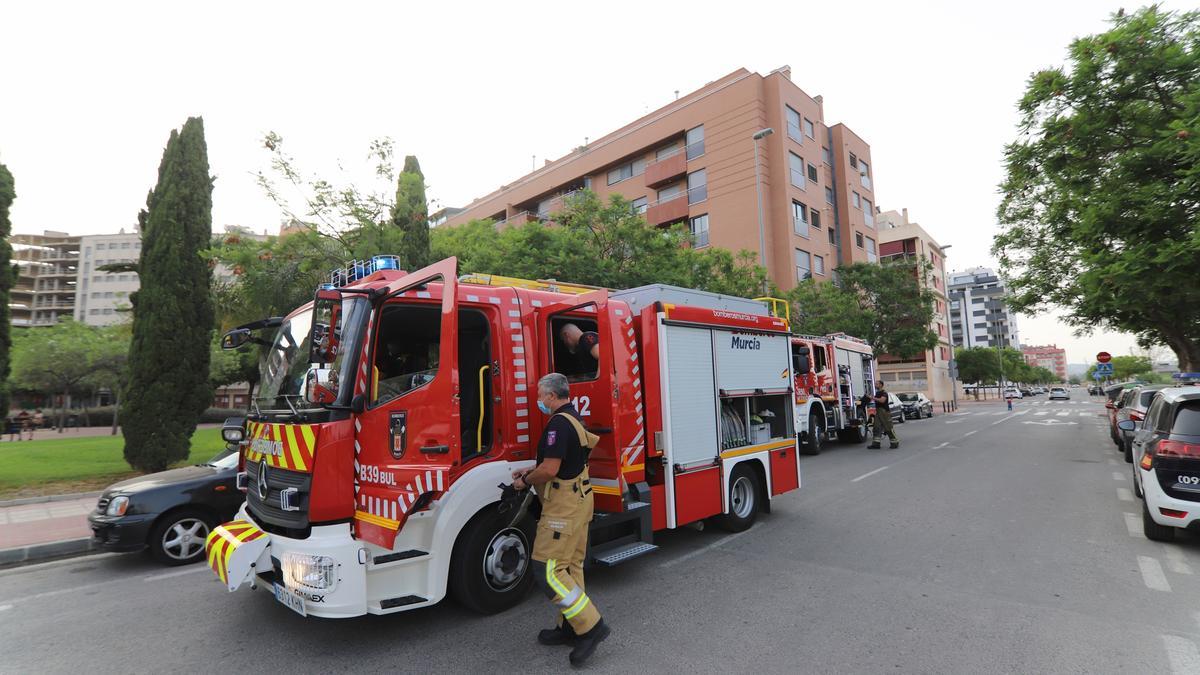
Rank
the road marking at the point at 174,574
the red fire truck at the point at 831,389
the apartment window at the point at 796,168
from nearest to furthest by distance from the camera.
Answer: the road marking at the point at 174,574 < the red fire truck at the point at 831,389 < the apartment window at the point at 796,168

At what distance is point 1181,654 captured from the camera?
354cm

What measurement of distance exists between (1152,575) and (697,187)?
29.3 m

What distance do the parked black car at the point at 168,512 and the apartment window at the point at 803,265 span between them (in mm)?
29298

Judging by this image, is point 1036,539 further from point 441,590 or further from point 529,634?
point 441,590

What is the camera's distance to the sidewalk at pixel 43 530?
6.95 m

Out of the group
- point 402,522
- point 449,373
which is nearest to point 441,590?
point 402,522

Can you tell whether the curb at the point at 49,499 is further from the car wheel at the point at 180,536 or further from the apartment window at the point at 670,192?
the apartment window at the point at 670,192

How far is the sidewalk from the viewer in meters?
6.95

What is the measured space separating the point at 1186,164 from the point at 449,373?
48.1ft

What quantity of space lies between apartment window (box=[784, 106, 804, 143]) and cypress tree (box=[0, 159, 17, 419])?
102 ft

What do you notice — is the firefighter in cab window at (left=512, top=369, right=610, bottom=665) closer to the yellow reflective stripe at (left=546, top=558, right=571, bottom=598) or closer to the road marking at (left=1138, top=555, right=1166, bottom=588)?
the yellow reflective stripe at (left=546, top=558, right=571, bottom=598)

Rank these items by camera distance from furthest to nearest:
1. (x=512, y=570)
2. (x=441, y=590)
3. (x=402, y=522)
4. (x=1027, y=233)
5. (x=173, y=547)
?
(x=1027, y=233), (x=173, y=547), (x=512, y=570), (x=441, y=590), (x=402, y=522)

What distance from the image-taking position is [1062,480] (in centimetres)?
995

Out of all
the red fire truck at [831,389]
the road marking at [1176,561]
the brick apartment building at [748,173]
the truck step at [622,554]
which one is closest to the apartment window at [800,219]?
the brick apartment building at [748,173]
